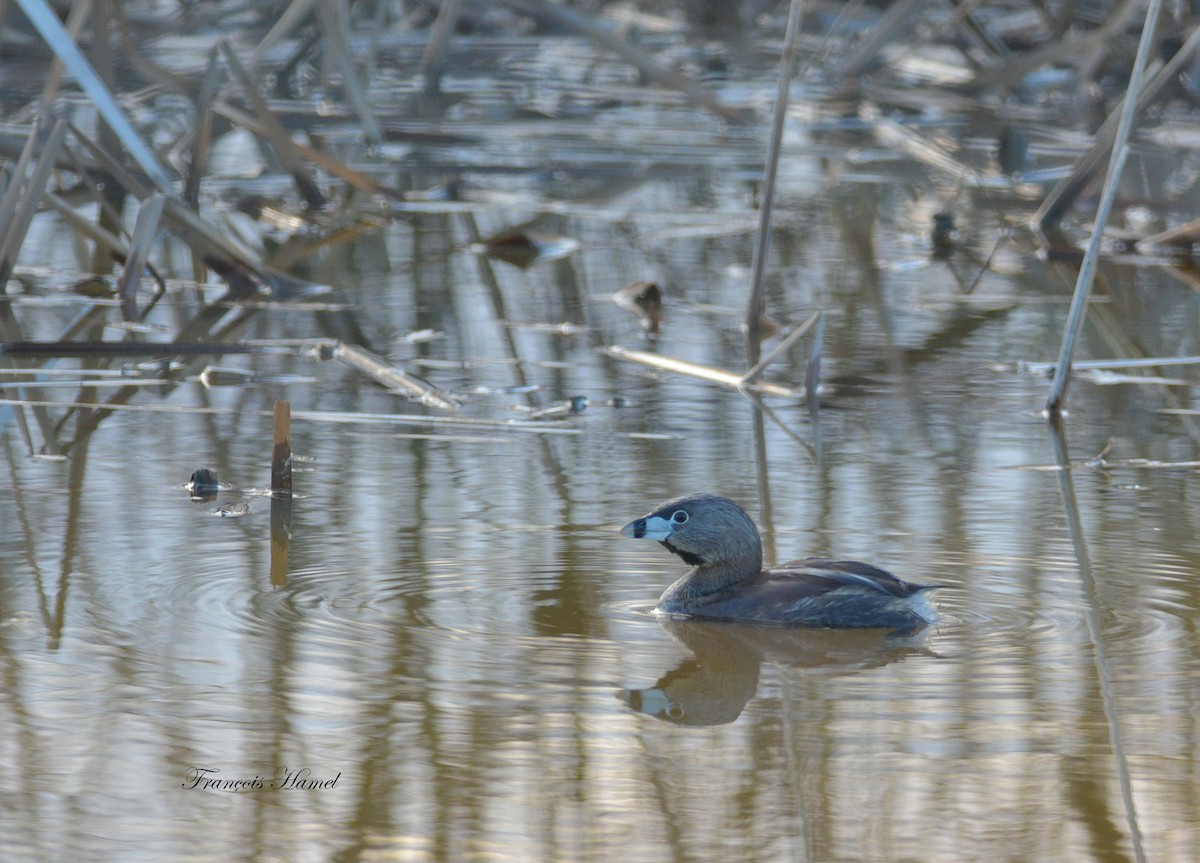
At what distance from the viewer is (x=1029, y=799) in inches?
138

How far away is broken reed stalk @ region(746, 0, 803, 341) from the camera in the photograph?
7.38 meters

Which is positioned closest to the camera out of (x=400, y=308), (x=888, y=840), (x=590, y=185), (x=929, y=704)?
(x=888, y=840)

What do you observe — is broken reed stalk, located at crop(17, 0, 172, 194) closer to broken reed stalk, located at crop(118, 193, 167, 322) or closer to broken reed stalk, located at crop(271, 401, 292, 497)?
broken reed stalk, located at crop(118, 193, 167, 322)

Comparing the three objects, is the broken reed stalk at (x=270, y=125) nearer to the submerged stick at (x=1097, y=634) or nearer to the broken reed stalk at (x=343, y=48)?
the broken reed stalk at (x=343, y=48)

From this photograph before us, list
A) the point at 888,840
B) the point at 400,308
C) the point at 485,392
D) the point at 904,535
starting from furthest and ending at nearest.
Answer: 1. the point at 400,308
2. the point at 485,392
3. the point at 904,535
4. the point at 888,840

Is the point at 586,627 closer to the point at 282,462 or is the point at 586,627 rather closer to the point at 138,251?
the point at 282,462

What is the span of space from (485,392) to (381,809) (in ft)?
11.7

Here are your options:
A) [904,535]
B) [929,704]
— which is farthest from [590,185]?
[929,704]

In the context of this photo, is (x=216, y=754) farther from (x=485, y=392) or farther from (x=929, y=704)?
(x=485, y=392)

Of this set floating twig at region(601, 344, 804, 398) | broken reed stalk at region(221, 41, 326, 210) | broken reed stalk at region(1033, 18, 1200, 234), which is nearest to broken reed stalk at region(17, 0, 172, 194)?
broken reed stalk at region(221, 41, 326, 210)

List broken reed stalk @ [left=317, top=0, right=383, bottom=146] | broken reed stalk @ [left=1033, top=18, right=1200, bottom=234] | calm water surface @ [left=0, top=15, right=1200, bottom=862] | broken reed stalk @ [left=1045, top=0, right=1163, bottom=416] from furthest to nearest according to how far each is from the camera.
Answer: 1. broken reed stalk @ [left=317, top=0, right=383, bottom=146]
2. broken reed stalk @ [left=1033, top=18, right=1200, bottom=234]
3. broken reed stalk @ [left=1045, top=0, right=1163, bottom=416]
4. calm water surface @ [left=0, top=15, right=1200, bottom=862]

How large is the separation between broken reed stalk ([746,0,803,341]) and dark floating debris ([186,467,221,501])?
Result: 2.77 metres

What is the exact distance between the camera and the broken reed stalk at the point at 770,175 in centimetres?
738

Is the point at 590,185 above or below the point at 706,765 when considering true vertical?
above
